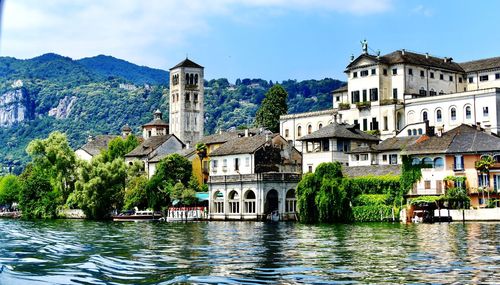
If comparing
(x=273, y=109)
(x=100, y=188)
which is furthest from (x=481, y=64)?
(x=100, y=188)

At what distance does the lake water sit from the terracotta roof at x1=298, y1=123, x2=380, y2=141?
43.9 m

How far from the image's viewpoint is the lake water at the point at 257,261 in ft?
75.5

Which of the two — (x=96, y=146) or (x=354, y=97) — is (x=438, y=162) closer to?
(x=354, y=97)

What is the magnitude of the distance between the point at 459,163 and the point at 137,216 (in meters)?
34.9

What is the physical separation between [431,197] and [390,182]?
14.7 feet

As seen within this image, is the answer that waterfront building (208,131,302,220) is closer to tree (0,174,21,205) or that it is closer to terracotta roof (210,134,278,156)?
terracotta roof (210,134,278,156)

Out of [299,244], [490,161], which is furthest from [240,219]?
[299,244]

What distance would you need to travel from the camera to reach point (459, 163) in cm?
6862

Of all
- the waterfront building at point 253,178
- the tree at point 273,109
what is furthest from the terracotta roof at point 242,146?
the tree at point 273,109

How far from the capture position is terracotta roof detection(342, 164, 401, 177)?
73.7 m

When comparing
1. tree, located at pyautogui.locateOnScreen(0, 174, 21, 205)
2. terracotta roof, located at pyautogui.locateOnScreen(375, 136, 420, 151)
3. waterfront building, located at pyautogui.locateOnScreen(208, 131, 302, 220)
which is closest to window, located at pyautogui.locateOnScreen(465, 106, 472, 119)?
terracotta roof, located at pyautogui.locateOnScreen(375, 136, 420, 151)

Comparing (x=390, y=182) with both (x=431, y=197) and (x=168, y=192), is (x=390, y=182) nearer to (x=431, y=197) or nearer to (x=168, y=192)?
(x=431, y=197)

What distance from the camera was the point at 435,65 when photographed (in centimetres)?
10150

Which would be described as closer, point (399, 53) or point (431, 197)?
point (431, 197)
